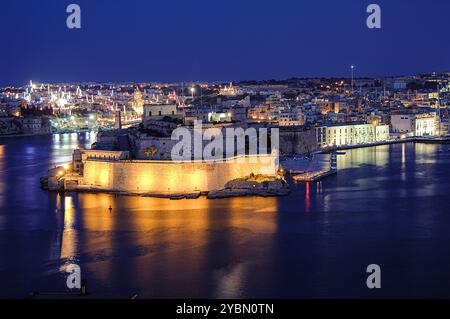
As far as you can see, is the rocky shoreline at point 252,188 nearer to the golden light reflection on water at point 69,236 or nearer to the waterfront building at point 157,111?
the golden light reflection on water at point 69,236

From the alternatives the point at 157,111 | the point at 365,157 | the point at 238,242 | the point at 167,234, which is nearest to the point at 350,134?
the point at 365,157

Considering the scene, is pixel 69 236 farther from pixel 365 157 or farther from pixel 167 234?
pixel 365 157

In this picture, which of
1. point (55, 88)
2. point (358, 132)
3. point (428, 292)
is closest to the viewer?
point (428, 292)

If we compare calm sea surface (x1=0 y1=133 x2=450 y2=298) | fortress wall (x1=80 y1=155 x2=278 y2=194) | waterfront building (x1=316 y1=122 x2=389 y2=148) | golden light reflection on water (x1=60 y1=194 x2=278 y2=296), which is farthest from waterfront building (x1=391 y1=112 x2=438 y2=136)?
golden light reflection on water (x1=60 y1=194 x2=278 y2=296)

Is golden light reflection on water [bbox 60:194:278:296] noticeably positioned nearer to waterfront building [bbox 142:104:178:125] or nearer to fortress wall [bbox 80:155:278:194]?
fortress wall [bbox 80:155:278:194]
